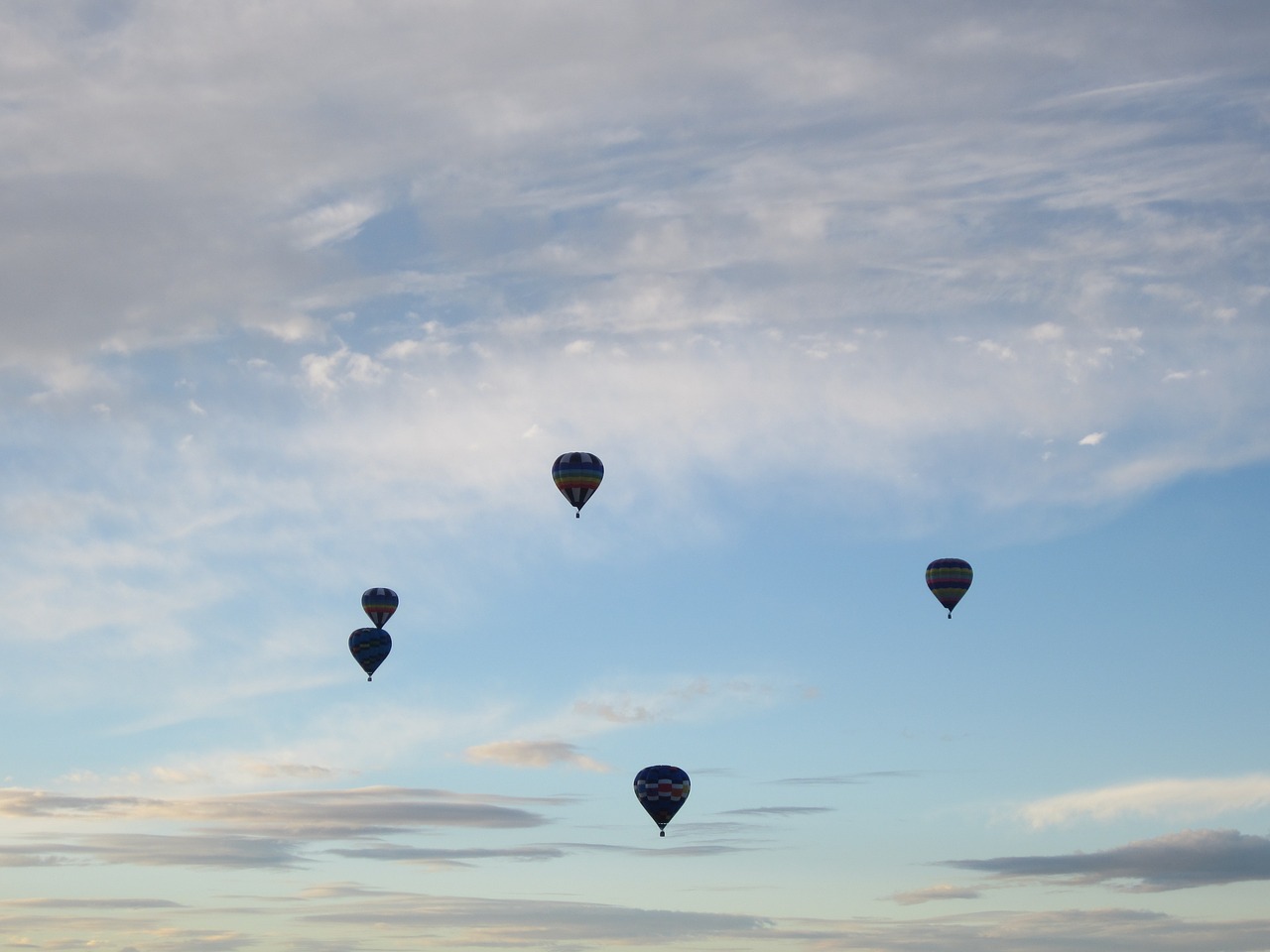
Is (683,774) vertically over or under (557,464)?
under

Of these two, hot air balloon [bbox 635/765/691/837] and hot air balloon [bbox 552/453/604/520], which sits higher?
→ hot air balloon [bbox 552/453/604/520]

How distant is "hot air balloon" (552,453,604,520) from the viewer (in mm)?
191375

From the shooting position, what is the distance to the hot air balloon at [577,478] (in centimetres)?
19138

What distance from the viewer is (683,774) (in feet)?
641

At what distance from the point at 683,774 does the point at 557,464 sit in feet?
96.8

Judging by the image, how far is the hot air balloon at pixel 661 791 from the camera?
192750 mm

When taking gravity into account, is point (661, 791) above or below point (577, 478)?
below

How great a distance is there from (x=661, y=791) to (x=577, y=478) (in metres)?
28.2

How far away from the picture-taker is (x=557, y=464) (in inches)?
7608

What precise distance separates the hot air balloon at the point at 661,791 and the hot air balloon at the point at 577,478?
2360 cm

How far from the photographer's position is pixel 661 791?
19312cm

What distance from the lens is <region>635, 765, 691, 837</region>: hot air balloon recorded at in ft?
632

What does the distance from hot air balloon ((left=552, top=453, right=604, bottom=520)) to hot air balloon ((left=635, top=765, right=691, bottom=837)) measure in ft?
77.4

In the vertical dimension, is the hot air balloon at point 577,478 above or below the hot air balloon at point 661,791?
above
